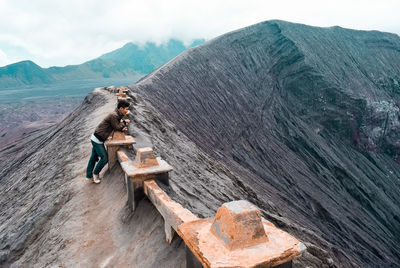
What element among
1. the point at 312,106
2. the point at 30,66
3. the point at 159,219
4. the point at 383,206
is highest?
the point at 30,66

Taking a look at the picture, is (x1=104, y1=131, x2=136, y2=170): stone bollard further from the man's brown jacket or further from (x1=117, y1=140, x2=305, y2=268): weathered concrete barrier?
(x1=117, y1=140, x2=305, y2=268): weathered concrete barrier

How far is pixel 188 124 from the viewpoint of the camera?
806 inches

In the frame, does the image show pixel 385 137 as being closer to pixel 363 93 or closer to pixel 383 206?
pixel 363 93

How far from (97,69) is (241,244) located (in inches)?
5267

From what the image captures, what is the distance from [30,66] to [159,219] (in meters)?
119

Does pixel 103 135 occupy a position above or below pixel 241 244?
above

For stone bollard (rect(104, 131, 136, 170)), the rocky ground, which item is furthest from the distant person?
the rocky ground

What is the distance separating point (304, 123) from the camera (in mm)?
35156

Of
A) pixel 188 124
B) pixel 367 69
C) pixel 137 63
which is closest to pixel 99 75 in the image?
pixel 137 63

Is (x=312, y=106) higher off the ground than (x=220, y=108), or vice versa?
(x=220, y=108)

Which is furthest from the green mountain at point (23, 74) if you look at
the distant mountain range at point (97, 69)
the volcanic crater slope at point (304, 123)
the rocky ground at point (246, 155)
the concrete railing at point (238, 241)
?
the concrete railing at point (238, 241)

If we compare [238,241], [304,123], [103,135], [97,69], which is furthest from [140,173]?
[97,69]

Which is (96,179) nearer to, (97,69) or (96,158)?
(96,158)

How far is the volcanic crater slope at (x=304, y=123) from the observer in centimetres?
1959
